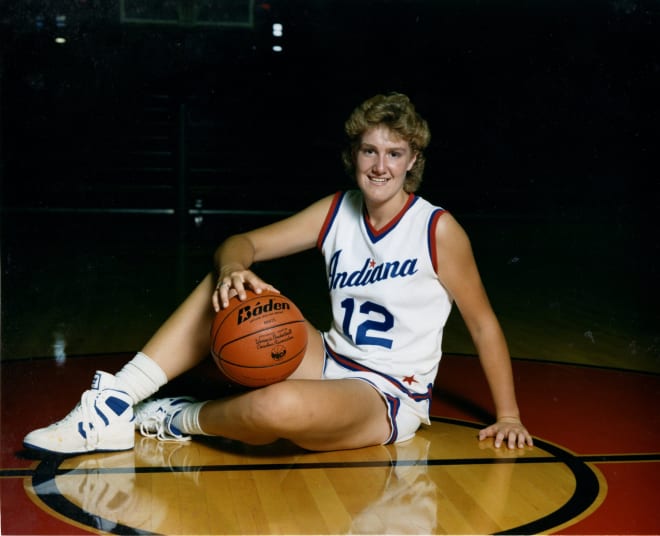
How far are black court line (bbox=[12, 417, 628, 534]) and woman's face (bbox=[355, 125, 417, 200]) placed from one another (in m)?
0.72

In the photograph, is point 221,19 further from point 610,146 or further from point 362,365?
point 362,365

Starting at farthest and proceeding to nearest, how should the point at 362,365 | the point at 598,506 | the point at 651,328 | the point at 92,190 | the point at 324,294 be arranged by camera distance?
the point at 92,190 → the point at 324,294 → the point at 651,328 → the point at 362,365 → the point at 598,506

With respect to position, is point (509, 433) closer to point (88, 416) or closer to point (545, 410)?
point (545, 410)

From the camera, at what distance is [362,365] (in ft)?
7.79

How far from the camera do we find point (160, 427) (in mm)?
2410

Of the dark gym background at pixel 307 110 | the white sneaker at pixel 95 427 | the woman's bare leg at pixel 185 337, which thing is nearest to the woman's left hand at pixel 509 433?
the woman's bare leg at pixel 185 337

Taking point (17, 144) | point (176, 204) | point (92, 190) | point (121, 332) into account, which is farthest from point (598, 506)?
point (17, 144)

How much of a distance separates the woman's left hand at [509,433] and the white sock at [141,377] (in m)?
0.91

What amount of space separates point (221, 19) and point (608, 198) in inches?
214

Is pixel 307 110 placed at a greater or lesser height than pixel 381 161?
lesser

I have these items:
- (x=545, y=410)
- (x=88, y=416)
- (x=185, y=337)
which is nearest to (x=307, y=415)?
(x=185, y=337)

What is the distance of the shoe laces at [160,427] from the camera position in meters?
2.39

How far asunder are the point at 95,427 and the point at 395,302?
838 millimetres

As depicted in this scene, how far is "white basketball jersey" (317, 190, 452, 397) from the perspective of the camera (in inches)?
92.4
